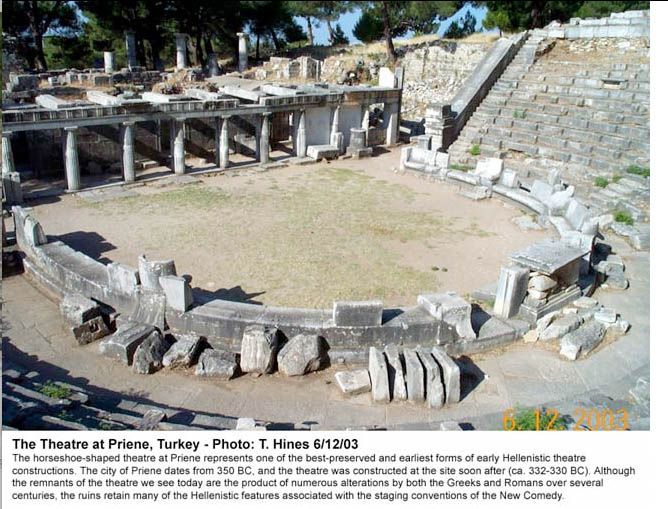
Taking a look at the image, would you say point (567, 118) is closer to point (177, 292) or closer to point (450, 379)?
point (450, 379)

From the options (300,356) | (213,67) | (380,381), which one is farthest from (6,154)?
(213,67)

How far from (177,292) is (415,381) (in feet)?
14.2

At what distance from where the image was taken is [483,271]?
13344mm

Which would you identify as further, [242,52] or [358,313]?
[242,52]

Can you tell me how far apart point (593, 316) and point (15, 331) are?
34.3ft

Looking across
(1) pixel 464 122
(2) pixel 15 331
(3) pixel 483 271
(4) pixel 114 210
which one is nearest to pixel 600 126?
(1) pixel 464 122

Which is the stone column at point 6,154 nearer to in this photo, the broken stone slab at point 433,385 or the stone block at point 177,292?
the stone block at point 177,292

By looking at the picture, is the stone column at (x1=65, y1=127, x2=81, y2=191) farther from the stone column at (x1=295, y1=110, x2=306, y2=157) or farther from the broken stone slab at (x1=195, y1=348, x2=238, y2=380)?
the broken stone slab at (x1=195, y1=348, x2=238, y2=380)

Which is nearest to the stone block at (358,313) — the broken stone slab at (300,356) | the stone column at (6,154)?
the broken stone slab at (300,356)

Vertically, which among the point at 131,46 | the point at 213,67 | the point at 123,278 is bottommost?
the point at 123,278

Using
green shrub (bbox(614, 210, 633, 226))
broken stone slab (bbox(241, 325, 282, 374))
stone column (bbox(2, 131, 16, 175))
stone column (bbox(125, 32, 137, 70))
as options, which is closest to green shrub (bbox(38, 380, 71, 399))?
broken stone slab (bbox(241, 325, 282, 374))

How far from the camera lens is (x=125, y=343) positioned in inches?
371

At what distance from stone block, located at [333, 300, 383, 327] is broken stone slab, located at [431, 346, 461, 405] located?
1368 millimetres

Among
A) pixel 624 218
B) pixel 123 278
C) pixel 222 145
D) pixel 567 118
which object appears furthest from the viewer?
pixel 567 118
